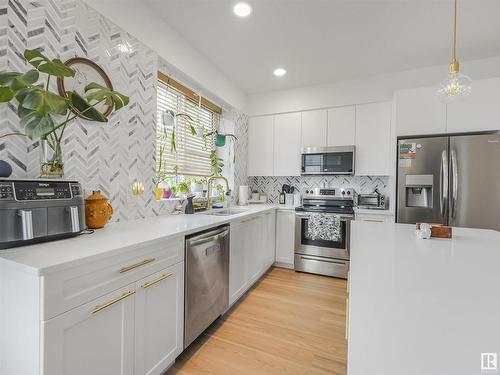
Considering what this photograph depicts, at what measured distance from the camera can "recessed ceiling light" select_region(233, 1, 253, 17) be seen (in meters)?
1.97

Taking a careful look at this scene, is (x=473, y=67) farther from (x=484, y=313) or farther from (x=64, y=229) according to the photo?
(x=64, y=229)

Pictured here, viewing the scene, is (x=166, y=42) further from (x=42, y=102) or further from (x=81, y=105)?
(x=42, y=102)

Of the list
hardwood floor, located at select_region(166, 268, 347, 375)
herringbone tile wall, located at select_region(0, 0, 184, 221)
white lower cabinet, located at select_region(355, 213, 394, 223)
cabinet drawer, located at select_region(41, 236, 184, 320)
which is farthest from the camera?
white lower cabinet, located at select_region(355, 213, 394, 223)

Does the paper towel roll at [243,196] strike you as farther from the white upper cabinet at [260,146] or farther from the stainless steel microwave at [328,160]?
the stainless steel microwave at [328,160]

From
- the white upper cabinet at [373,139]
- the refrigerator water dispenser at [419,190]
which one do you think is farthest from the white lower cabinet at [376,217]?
the white upper cabinet at [373,139]

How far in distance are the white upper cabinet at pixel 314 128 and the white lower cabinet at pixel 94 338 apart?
3088mm

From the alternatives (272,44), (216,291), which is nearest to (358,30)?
(272,44)

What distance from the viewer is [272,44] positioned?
2.55m

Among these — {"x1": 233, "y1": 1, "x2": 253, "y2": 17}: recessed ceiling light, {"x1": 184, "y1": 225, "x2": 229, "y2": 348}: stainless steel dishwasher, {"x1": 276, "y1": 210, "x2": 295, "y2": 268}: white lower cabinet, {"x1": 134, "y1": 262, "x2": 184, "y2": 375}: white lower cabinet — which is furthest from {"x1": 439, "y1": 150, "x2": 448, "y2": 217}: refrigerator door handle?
{"x1": 134, "y1": 262, "x2": 184, "y2": 375}: white lower cabinet

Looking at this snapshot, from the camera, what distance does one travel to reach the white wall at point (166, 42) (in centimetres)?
178

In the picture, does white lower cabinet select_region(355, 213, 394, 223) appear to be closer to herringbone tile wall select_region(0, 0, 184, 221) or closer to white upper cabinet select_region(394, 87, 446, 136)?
white upper cabinet select_region(394, 87, 446, 136)

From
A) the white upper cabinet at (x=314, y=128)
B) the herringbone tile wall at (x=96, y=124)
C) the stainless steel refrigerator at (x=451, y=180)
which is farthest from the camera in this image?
A: the white upper cabinet at (x=314, y=128)

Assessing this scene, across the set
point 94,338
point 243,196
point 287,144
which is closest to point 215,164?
point 243,196

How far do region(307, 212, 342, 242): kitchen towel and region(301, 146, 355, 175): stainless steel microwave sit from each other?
0.68 meters
